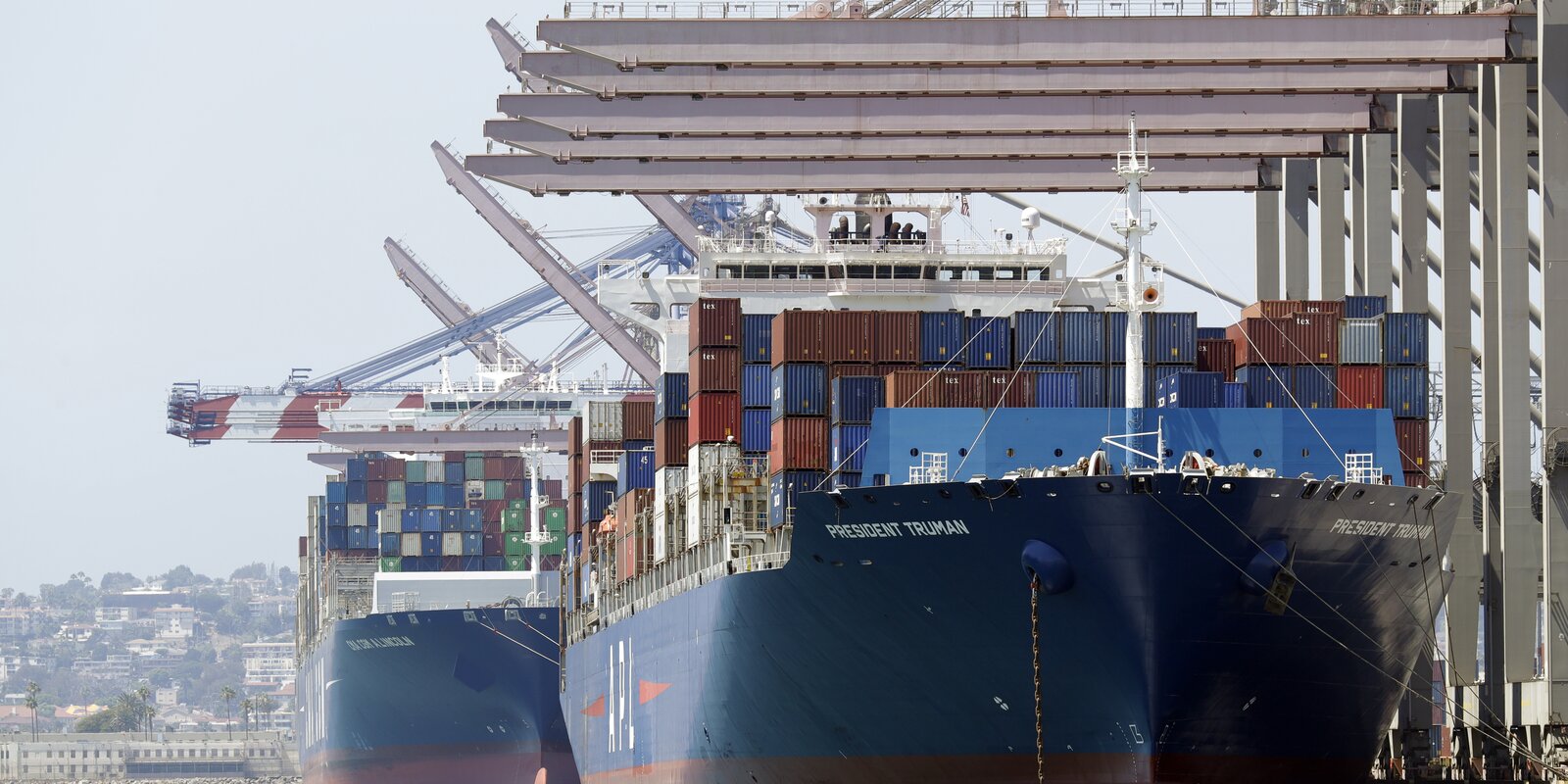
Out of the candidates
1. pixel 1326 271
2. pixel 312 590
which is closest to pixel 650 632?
pixel 1326 271

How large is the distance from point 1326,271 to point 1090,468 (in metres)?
16.4

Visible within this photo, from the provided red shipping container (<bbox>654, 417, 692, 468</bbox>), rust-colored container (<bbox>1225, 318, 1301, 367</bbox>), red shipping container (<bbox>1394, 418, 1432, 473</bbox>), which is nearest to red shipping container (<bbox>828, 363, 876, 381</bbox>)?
rust-colored container (<bbox>1225, 318, 1301, 367</bbox>)

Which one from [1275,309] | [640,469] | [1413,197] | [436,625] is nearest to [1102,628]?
[1275,309]

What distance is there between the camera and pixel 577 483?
52.5 m

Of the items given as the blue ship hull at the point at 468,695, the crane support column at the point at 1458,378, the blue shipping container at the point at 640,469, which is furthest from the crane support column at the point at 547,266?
the crane support column at the point at 1458,378

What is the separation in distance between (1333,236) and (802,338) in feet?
43.9

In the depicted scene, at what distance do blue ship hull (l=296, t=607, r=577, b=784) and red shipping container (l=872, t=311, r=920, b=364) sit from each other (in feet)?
71.7

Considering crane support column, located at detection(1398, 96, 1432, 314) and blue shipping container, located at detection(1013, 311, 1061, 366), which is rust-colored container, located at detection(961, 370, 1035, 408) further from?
crane support column, located at detection(1398, 96, 1432, 314)

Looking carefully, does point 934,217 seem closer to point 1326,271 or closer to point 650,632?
point 1326,271

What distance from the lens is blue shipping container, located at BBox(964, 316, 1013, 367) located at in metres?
35.6

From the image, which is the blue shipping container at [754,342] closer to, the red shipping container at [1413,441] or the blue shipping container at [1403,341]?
the blue shipping container at [1403,341]

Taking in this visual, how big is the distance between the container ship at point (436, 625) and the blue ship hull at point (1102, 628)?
15.2m

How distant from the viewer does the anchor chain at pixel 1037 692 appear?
29797mm

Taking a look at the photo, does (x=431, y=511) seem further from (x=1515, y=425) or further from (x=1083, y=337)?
(x=1515, y=425)
